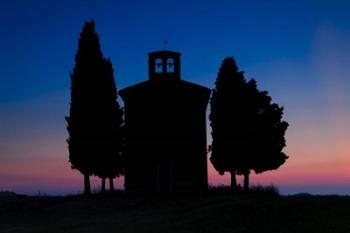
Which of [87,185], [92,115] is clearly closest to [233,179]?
[87,185]

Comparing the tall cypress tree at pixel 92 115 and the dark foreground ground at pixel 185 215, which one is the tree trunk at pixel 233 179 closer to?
the dark foreground ground at pixel 185 215

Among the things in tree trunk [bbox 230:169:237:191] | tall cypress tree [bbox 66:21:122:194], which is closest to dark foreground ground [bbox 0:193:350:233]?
tall cypress tree [bbox 66:21:122:194]

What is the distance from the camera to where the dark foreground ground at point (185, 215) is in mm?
30797

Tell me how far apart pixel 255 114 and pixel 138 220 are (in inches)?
830

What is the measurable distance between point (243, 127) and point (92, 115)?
43.4ft

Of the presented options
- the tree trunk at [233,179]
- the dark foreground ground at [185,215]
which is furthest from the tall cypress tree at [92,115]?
the tree trunk at [233,179]

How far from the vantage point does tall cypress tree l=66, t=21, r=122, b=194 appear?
48.5m

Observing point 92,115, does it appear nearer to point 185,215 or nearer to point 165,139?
point 165,139

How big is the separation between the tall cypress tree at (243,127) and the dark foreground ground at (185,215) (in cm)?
819

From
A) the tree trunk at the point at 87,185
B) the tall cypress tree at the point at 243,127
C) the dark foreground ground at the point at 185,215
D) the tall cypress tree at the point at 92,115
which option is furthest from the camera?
the tall cypress tree at the point at 243,127

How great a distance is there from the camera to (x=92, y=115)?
4925cm

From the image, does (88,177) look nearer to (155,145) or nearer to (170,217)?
(155,145)

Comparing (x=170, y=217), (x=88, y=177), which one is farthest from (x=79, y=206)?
(x=170, y=217)

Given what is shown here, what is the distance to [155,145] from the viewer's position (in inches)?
1916
